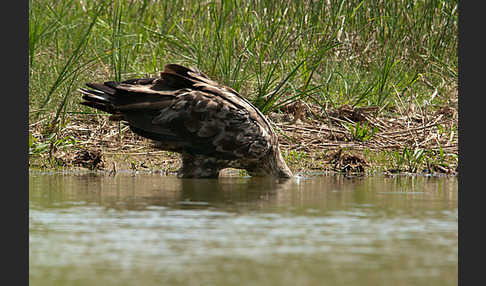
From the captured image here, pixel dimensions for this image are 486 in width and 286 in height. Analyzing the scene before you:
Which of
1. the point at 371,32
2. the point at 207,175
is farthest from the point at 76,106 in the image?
the point at 371,32

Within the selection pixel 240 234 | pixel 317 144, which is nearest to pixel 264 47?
pixel 317 144

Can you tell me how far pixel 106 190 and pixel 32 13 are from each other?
4569 mm

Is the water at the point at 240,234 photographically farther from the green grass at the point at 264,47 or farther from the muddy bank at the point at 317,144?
the green grass at the point at 264,47

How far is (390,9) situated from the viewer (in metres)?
12.1

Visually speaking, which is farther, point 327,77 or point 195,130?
point 327,77

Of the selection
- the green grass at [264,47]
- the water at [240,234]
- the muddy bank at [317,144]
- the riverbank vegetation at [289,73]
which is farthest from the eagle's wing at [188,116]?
the green grass at [264,47]

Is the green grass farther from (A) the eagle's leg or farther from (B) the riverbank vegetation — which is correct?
(A) the eagle's leg

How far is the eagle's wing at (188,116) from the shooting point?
705 cm

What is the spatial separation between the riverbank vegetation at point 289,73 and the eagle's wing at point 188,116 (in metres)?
0.36

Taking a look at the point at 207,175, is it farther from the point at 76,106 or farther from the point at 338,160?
the point at 76,106

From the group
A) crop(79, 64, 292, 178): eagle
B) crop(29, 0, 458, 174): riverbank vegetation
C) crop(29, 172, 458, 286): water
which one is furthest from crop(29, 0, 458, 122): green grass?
crop(29, 172, 458, 286): water

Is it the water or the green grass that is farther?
the green grass

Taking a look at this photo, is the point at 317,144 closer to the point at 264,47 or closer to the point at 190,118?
the point at 264,47

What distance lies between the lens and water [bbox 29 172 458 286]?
3.46m
